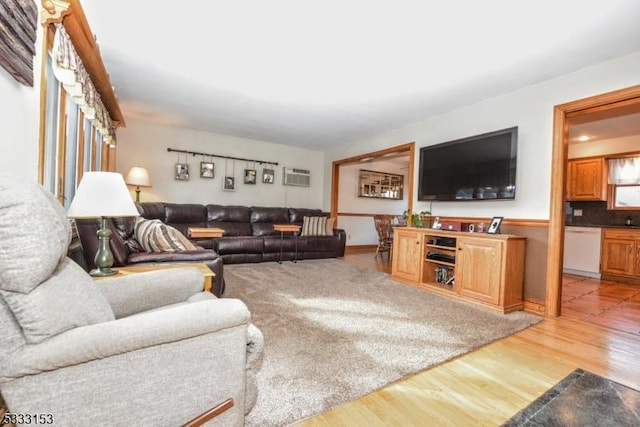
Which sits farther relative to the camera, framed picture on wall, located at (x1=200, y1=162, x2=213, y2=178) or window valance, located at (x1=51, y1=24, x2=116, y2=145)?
framed picture on wall, located at (x1=200, y1=162, x2=213, y2=178)

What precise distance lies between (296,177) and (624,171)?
5627mm

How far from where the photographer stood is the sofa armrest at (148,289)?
1282 millimetres

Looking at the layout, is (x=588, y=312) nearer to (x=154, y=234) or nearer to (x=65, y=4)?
(x=154, y=234)

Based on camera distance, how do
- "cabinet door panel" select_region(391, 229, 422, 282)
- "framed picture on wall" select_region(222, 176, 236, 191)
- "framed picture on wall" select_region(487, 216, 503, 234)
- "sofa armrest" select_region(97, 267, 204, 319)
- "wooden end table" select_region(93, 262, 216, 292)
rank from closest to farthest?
"sofa armrest" select_region(97, 267, 204, 319) < "wooden end table" select_region(93, 262, 216, 292) < "framed picture on wall" select_region(487, 216, 503, 234) < "cabinet door panel" select_region(391, 229, 422, 282) < "framed picture on wall" select_region(222, 176, 236, 191)

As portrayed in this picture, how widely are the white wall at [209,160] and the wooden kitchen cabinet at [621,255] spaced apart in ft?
16.6

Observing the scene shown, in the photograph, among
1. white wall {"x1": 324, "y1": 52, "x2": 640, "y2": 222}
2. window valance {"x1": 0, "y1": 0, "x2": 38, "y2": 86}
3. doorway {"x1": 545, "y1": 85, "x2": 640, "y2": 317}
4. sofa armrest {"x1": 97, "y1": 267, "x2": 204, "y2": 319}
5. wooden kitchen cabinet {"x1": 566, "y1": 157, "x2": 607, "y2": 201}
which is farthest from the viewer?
wooden kitchen cabinet {"x1": 566, "y1": 157, "x2": 607, "y2": 201}

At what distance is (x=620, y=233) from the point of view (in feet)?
14.2

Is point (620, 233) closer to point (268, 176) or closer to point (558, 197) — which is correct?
point (558, 197)

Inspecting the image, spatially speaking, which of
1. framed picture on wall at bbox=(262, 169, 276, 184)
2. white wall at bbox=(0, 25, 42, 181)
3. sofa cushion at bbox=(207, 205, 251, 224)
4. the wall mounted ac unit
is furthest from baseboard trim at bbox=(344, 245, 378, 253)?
white wall at bbox=(0, 25, 42, 181)

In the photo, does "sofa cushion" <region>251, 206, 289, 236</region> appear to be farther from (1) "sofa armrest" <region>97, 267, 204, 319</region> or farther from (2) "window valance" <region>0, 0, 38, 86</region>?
(2) "window valance" <region>0, 0, 38, 86</region>

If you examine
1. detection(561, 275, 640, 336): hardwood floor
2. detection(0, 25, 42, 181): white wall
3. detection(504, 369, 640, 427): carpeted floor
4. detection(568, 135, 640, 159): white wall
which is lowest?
detection(504, 369, 640, 427): carpeted floor

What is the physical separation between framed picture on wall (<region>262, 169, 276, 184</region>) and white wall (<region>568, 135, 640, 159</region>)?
5527mm

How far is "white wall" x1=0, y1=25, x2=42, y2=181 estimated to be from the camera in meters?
1.31

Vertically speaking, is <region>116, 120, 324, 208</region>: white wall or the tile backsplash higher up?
<region>116, 120, 324, 208</region>: white wall
